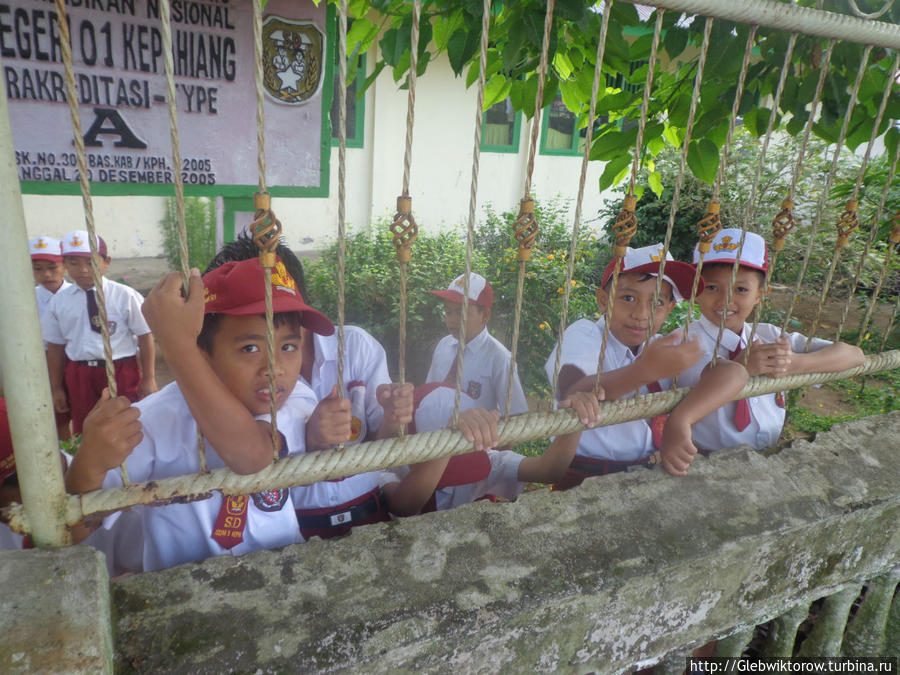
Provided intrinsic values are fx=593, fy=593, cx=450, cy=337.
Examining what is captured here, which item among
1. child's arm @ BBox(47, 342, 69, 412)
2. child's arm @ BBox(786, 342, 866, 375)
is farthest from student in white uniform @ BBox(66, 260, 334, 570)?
child's arm @ BBox(47, 342, 69, 412)

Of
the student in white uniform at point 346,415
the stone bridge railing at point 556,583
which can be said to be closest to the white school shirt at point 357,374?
the student in white uniform at point 346,415

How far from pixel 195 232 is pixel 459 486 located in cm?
648

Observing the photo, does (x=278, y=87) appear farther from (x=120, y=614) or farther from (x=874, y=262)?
(x=874, y=262)

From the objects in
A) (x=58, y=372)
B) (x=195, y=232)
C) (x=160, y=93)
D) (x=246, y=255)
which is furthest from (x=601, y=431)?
(x=195, y=232)

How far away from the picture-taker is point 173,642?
104 centimetres

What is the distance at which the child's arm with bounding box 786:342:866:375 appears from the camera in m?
1.78

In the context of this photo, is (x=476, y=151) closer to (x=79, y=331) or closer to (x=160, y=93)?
(x=160, y=93)

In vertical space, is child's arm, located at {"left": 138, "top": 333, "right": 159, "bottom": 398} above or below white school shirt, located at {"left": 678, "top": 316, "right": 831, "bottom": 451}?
below

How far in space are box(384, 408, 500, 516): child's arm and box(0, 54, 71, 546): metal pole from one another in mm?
763

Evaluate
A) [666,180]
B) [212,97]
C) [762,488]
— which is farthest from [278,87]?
[666,180]

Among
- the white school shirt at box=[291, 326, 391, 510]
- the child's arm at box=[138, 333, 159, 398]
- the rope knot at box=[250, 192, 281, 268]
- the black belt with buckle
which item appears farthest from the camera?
the child's arm at box=[138, 333, 159, 398]

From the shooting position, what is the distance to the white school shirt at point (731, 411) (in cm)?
202

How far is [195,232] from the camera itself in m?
7.30

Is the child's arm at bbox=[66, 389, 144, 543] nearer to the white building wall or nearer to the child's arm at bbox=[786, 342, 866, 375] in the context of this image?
the child's arm at bbox=[786, 342, 866, 375]
